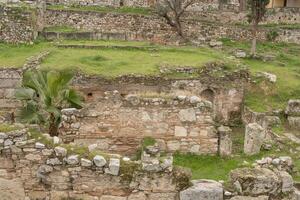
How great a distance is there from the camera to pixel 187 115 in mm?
13516

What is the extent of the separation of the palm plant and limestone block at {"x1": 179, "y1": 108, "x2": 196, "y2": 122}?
9.15ft

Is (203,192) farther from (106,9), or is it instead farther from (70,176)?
(106,9)

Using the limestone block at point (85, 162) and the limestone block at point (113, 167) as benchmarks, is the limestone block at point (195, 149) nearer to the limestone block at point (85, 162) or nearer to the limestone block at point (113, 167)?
the limestone block at point (113, 167)

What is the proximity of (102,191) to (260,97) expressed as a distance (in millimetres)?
13053

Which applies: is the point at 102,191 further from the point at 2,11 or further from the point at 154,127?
the point at 2,11

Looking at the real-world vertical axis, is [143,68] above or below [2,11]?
below

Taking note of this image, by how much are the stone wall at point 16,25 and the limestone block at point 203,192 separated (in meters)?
18.8

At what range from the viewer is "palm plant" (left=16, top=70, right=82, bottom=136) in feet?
42.6

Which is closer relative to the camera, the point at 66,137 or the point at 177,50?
the point at 66,137

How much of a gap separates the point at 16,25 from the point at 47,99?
547 inches

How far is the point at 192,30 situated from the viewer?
108 ft

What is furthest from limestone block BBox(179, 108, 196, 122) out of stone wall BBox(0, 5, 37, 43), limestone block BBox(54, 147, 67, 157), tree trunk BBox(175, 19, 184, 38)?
tree trunk BBox(175, 19, 184, 38)

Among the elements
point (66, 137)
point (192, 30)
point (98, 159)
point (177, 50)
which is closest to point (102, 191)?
point (98, 159)

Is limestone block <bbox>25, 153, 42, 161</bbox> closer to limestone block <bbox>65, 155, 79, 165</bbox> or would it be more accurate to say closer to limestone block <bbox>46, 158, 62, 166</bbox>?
limestone block <bbox>46, 158, 62, 166</bbox>
